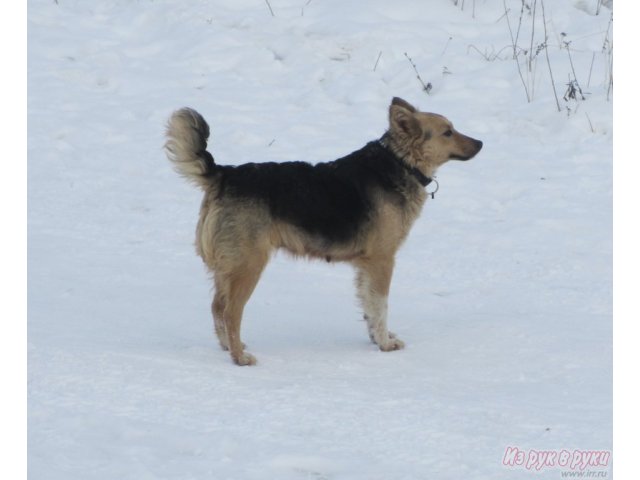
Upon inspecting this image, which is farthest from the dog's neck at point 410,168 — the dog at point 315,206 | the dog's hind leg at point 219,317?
the dog's hind leg at point 219,317

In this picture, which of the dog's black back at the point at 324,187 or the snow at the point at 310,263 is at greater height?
the dog's black back at the point at 324,187

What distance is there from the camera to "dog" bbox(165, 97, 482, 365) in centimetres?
621

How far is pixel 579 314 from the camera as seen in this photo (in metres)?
7.17

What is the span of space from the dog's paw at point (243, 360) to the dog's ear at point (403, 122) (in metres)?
1.78

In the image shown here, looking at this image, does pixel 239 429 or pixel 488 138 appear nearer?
pixel 239 429

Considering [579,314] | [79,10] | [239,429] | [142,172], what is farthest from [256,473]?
[79,10]

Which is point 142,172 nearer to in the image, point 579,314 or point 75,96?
point 75,96

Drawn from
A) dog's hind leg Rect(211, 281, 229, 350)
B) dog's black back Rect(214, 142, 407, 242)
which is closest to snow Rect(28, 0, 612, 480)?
dog's hind leg Rect(211, 281, 229, 350)

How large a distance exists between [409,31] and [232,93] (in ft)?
7.13

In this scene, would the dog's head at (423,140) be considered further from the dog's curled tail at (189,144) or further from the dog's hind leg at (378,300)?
the dog's curled tail at (189,144)

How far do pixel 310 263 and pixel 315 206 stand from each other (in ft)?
5.98

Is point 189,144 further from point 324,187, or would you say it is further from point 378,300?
point 378,300

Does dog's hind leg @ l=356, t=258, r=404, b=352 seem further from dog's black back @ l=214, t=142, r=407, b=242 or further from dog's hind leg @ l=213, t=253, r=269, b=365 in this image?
dog's hind leg @ l=213, t=253, r=269, b=365

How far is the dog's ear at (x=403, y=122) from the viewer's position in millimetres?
6887
